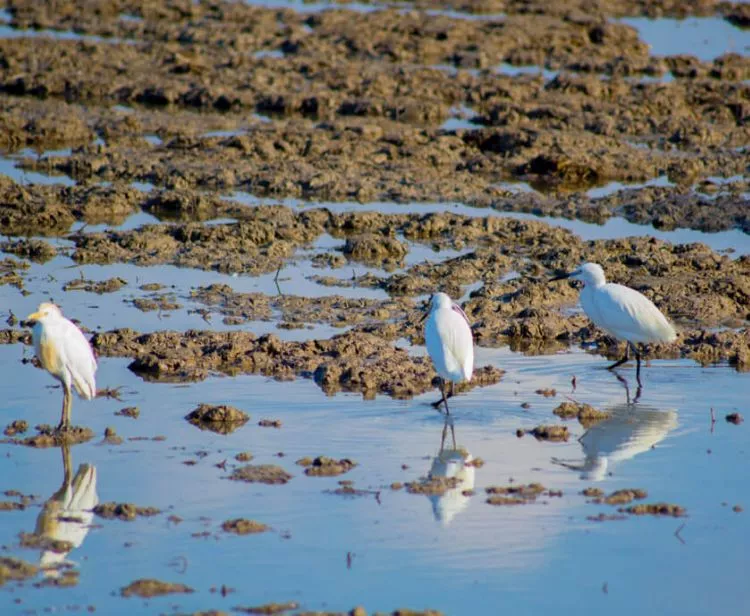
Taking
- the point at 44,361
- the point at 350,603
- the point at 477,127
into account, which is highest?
the point at 477,127

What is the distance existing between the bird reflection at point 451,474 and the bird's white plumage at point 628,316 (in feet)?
6.67

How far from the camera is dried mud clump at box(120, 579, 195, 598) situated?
621cm

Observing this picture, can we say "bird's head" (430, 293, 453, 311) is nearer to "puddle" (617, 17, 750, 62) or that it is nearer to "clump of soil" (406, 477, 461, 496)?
"clump of soil" (406, 477, 461, 496)

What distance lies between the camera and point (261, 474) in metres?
7.78

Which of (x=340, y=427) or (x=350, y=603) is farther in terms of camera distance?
(x=340, y=427)

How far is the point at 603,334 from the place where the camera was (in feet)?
37.1

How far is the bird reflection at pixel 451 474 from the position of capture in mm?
7355

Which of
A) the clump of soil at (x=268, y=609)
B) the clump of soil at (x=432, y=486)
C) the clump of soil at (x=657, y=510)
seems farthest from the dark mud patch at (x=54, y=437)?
the clump of soil at (x=657, y=510)

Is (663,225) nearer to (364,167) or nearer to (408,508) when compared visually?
(364,167)

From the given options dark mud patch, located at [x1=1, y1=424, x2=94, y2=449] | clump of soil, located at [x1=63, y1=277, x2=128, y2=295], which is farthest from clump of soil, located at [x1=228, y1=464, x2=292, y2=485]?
clump of soil, located at [x1=63, y1=277, x2=128, y2=295]

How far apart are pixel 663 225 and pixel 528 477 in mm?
7799

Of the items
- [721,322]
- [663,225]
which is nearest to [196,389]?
[721,322]

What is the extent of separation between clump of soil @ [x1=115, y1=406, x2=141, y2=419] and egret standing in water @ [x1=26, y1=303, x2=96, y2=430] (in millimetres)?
410

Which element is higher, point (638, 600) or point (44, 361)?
point (44, 361)
